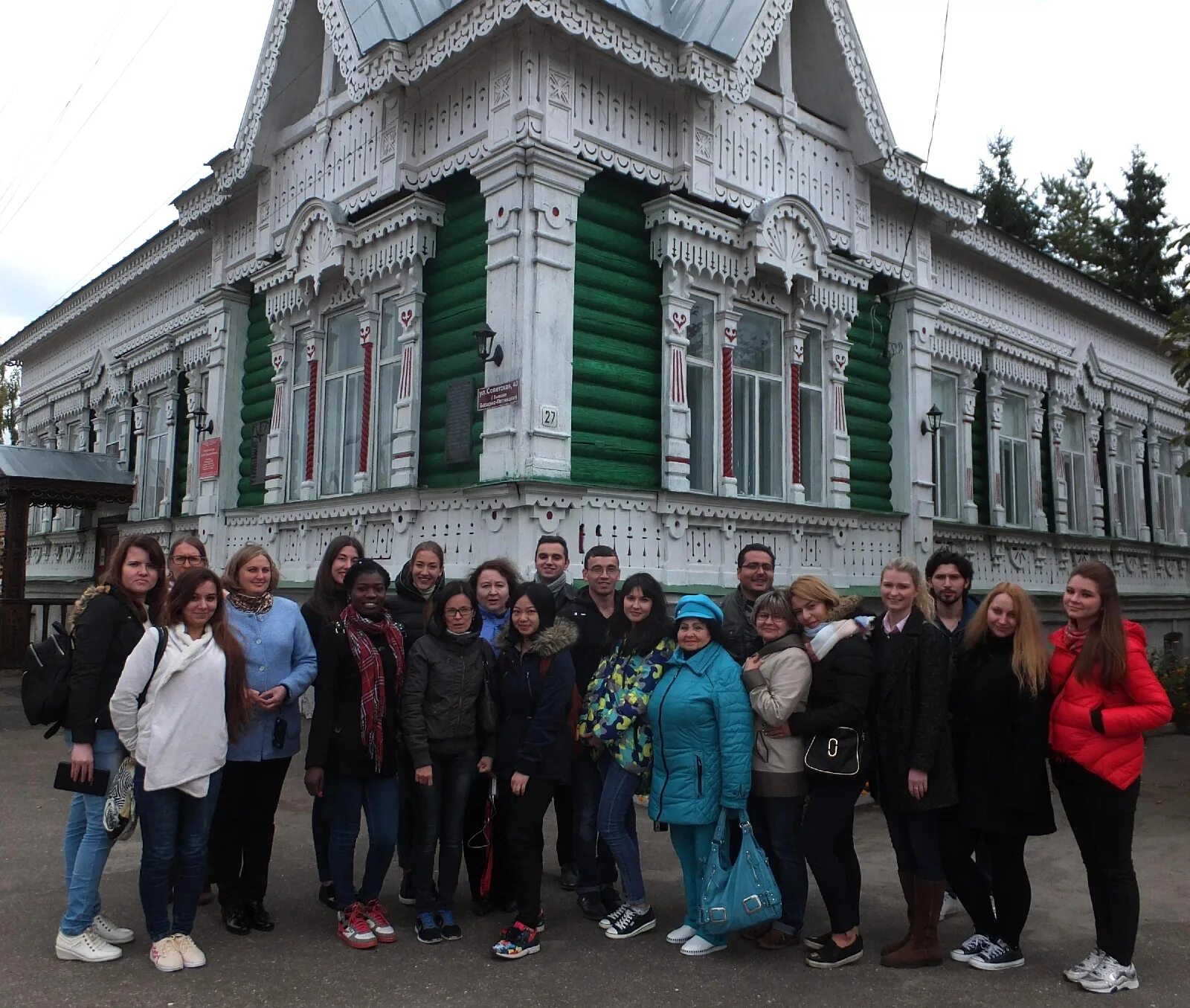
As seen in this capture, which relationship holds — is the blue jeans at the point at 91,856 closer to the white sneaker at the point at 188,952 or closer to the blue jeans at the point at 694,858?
the white sneaker at the point at 188,952

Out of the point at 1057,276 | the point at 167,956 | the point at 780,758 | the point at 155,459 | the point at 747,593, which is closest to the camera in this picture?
the point at 167,956

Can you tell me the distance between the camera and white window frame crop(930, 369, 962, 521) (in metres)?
11.6

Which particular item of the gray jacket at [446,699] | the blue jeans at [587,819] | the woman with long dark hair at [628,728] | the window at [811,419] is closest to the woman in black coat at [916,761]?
the woman with long dark hair at [628,728]

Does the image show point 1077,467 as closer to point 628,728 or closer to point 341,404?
point 341,404

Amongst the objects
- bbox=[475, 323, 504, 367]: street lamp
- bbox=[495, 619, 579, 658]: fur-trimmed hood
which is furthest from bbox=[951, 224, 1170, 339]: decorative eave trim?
bbox=[495, 619, 579, 658]: fur-trimmed hood

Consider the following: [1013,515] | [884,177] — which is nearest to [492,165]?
[884,177]

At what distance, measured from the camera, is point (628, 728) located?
4.10 metres

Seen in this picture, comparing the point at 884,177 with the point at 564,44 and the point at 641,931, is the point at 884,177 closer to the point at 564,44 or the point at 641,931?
the point at 564,44

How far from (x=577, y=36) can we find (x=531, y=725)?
546cm

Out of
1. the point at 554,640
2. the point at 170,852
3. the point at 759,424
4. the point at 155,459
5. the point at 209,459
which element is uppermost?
the point at 155,459

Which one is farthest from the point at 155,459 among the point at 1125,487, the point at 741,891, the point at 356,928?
the point at 1125,487

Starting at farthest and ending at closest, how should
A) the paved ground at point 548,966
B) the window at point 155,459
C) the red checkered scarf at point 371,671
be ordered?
the window at point 155,459 < the red checkered scarf at point 371,671 < the paved ground at point 548,966

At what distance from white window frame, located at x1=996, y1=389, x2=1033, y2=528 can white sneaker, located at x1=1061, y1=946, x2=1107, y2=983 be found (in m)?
9.49

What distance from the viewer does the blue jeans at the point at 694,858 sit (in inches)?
156
